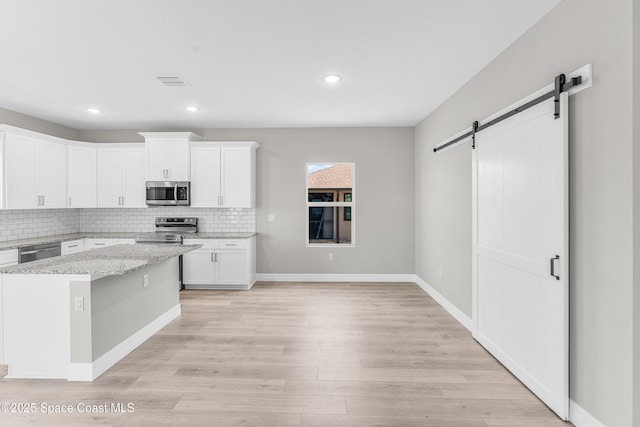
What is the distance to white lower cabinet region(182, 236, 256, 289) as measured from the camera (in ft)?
17.3

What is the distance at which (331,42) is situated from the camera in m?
2.73

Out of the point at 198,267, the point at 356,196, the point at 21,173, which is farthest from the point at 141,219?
the point at 356,196

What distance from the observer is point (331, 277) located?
19.1 ft

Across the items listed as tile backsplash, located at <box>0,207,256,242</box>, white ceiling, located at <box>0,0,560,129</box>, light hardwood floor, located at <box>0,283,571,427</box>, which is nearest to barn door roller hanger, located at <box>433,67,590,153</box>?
white ceiling, located at <box>0,0,560,129</box>

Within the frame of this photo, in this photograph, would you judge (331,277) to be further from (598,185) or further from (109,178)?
(598,185)

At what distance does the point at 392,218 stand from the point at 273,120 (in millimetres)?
2586

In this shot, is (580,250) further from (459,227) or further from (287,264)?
(287,264)

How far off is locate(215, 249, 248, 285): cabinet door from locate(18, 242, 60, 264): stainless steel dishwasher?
220 cm

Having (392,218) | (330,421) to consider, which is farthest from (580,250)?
(392,218)

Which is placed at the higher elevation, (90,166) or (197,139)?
(197,139)

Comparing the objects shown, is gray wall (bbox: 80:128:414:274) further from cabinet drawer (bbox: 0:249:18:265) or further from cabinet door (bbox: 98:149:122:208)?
cabinet drawer (bbox: 0:249:18:265)

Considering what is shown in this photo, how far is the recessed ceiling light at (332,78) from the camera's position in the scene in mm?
3434

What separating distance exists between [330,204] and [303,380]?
3570mm

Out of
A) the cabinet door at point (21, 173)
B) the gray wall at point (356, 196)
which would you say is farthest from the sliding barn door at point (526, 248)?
the cabinet door at point (21, 173)
